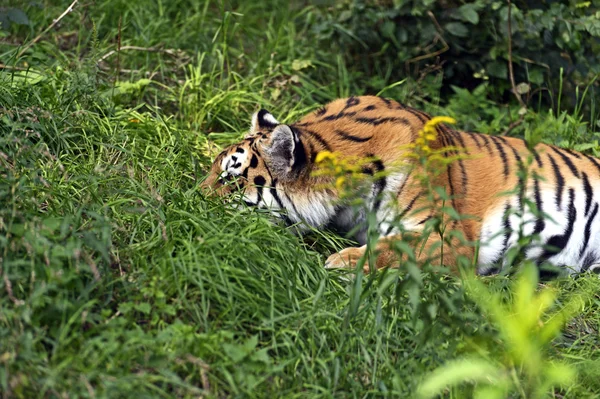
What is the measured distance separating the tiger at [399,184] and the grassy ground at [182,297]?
20 centimetres

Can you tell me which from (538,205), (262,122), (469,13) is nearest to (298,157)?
(262,122)

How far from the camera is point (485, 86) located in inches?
235

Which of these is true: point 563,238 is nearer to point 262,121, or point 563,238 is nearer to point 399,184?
point 399,184

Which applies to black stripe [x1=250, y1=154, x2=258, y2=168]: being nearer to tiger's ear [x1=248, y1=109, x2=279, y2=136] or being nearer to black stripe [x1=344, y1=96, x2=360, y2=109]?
tiger's ear [x1=248, y1=109, x2=279, y2=136]

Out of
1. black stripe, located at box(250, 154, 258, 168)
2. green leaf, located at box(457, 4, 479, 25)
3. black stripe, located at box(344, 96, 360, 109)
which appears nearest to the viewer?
black stripe, located at box(250, 154, 258, 168)

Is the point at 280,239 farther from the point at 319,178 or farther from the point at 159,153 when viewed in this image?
the point at 159,153

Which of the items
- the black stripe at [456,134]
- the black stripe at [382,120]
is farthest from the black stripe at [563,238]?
the black stripe at [382,120]

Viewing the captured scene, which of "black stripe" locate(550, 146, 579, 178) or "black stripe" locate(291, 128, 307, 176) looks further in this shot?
"black stripe" locate(550, 146, 579, 178)

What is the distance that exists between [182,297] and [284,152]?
119cm

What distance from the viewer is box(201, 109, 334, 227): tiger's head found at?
13.7ft

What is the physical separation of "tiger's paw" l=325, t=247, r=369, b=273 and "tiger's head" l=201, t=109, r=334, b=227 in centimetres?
23

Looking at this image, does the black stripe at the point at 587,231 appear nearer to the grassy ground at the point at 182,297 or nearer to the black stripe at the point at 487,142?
the grassy ground at the point at 182,297

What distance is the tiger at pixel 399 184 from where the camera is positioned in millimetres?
4188

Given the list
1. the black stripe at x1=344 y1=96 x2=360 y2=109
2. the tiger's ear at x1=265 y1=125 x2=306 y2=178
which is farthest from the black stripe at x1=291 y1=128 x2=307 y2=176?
the black stripe at x1=344 y1=96 x2=360 y2=109
